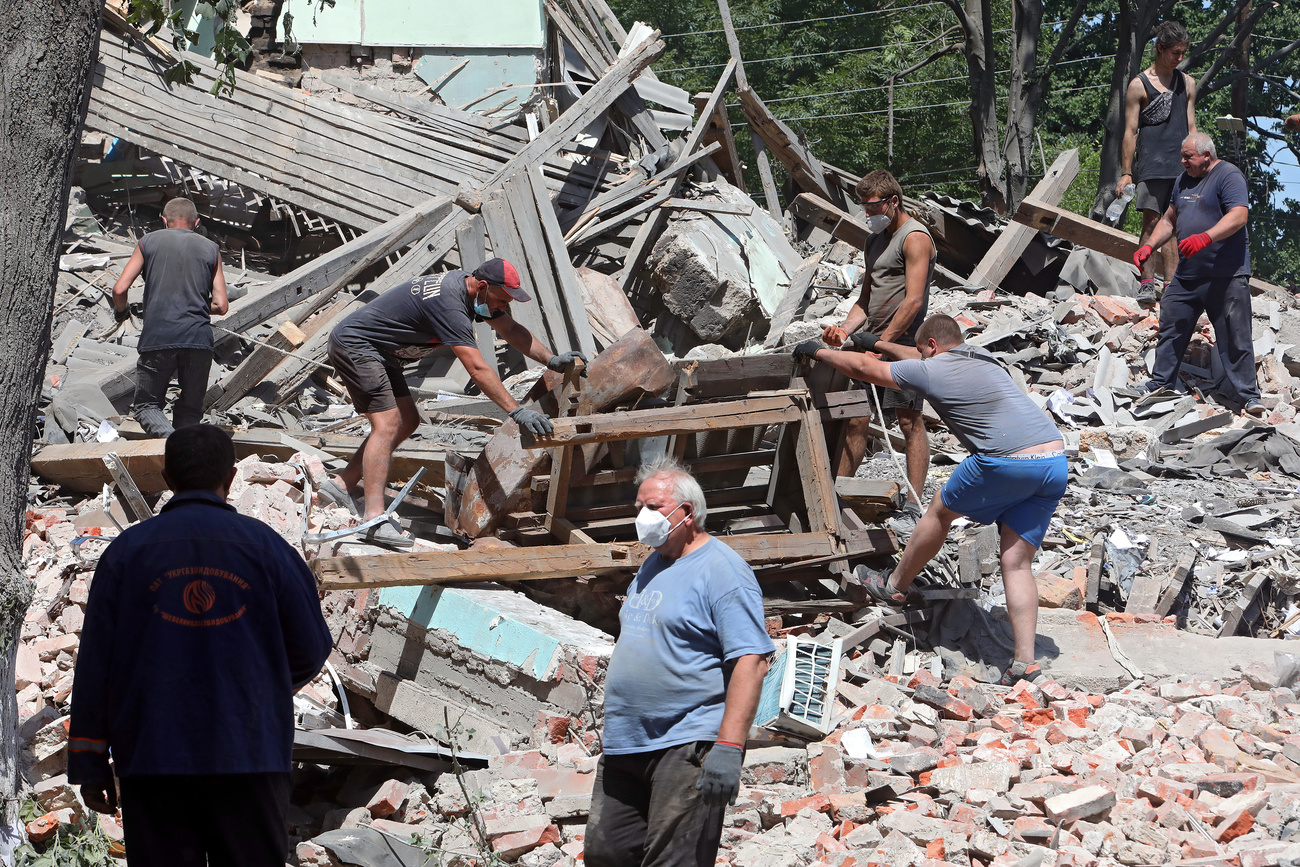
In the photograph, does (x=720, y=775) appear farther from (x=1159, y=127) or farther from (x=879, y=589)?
(x=1159, y=127)

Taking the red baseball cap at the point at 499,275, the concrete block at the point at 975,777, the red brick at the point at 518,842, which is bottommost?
the red brick at the point at 518,842

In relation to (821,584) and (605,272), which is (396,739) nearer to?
(821,584)

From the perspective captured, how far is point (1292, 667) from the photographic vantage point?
15.6 ft

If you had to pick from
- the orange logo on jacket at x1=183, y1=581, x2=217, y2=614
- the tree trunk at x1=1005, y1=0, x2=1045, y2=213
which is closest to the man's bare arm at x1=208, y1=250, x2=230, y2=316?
the orange logo on jacket at x1=183, y1=581, x2=217, y2=614

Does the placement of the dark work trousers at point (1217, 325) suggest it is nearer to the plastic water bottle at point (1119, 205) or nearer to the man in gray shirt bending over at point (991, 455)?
the plastic water bottle at point (1119, 205)

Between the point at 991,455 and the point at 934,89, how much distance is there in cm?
2183

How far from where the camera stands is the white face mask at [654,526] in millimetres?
3094

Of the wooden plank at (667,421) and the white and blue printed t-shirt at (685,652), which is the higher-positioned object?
the wooden plank at (667,421)

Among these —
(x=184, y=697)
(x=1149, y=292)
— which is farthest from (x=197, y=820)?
(x=1149, y=292)

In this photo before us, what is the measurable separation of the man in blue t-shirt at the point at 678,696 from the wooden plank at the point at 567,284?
5.62 metres

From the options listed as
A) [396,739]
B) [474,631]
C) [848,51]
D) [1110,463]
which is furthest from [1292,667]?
[848,51]

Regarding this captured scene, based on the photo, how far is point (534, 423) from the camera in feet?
15.3

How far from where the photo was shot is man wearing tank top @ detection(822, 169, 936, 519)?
224 inches

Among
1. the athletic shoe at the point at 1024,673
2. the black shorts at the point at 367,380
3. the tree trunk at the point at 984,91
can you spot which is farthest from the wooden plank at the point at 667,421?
the tree trunk at the point at 984,91
